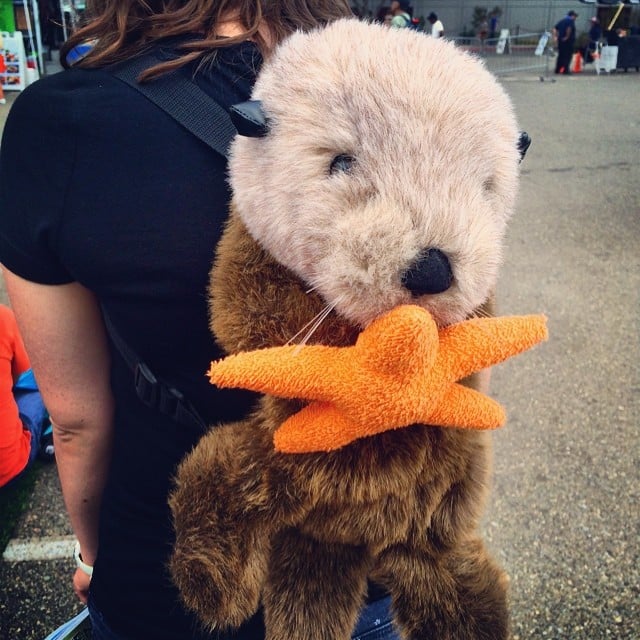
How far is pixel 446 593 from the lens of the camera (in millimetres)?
1054

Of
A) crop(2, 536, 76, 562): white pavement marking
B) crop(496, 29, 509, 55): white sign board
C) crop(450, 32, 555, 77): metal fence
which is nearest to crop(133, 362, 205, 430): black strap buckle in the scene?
crop(2, 536, 76, 562): white pavement marking

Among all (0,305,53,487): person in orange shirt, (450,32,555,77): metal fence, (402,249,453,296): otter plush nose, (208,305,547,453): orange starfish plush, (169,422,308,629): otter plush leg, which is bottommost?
(450,32,555,77): metal fence

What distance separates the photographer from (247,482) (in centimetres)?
94

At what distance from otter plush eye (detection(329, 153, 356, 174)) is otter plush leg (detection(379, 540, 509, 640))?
58 centimetres

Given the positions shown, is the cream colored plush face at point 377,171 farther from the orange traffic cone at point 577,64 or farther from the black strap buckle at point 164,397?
the orange traffic cone at point 577,64

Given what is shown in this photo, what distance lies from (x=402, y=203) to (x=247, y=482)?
0.45m

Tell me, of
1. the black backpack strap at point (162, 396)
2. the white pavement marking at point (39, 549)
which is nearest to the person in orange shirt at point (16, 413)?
the white pavement marking at point (39, 549)

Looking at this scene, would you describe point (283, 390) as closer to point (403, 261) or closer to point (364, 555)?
point (403, 261)

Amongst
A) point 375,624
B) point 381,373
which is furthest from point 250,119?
point 375,624

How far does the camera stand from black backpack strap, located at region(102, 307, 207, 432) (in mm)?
1140

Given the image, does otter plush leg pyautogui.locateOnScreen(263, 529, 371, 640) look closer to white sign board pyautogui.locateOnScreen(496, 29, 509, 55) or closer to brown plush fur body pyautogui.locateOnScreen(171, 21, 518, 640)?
brown plush fur body pyautogui.locateOnScreen(171, 21, 518, 640)

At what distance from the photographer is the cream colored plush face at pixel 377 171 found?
31.1 inches

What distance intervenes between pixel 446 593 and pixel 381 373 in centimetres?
48

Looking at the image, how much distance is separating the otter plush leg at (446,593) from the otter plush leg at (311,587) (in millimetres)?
56
